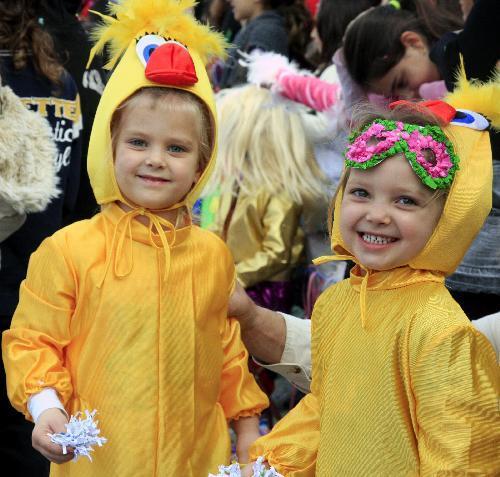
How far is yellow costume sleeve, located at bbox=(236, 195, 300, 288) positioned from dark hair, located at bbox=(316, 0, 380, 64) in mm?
1641

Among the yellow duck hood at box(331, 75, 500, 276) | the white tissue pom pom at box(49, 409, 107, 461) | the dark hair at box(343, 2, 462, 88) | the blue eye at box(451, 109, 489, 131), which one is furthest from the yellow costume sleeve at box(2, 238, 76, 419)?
the dark hair at box(343, 2, 462, 88)

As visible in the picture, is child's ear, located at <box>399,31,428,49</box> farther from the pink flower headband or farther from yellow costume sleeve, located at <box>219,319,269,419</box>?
the pink flower headband

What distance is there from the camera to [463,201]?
2803 mm

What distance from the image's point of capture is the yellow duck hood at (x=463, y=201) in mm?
2803

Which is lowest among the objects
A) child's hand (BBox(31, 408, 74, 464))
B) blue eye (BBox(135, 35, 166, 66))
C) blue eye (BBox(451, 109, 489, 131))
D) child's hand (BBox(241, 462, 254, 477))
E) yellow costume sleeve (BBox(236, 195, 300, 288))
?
yellow costume sleeve (BBox(236, 195, 300, 288))

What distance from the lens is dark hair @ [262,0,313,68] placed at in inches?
295

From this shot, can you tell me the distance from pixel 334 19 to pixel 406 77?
58.9 inches

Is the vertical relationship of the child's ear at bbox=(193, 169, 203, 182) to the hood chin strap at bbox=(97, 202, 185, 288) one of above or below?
above

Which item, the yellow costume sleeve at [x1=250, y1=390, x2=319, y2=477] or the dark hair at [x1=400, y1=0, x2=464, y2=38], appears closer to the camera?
the yellow costume sleeve at [x1=250, y1=390, x2=319, y2=477]

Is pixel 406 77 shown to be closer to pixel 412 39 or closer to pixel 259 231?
pixel 412 39

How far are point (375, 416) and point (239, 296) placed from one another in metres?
0.85

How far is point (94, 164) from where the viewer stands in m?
3.33

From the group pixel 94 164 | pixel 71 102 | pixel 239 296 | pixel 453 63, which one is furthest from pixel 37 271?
pixel 453 63

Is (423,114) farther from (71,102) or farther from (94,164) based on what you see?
(71,102)
